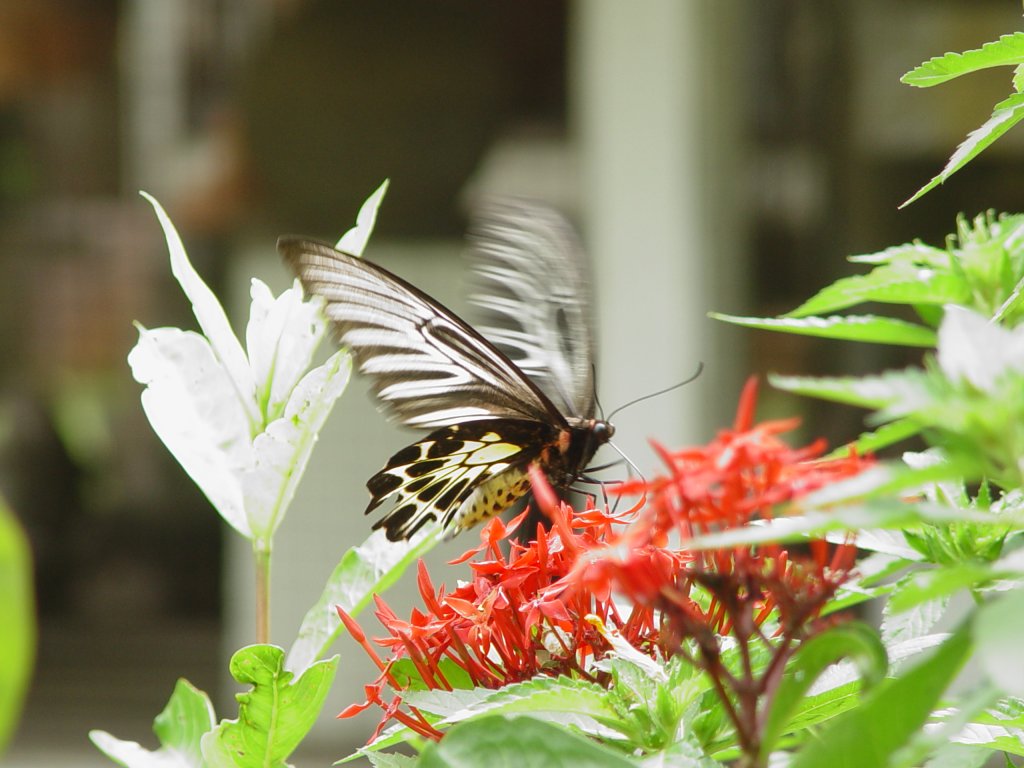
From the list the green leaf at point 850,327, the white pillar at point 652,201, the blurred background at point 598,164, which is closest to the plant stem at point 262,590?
the green leaf at point 850,327

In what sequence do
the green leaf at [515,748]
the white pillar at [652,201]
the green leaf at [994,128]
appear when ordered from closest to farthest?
1. the green leaf at [515,748]
2. the green leaf at [994,128]
3. the white pillar at [652,201]

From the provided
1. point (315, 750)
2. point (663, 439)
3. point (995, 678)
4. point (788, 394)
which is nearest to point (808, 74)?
point (788, 394)

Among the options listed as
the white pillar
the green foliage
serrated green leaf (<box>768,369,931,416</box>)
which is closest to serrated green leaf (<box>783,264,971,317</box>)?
the green foliage

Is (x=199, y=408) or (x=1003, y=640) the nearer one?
(x=1003, y=640)

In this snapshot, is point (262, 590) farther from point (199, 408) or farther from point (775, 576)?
point (775, 576)

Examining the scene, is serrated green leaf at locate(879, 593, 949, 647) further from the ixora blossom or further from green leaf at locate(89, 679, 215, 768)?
green leaf at locate(89, 679, 215, 768)

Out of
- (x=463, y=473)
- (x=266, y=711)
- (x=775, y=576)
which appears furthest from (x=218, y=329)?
(x=463, y=473)

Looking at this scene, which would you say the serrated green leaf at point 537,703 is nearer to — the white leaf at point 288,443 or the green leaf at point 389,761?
the green leaf at point 389,761
